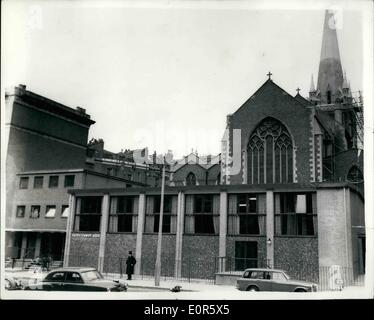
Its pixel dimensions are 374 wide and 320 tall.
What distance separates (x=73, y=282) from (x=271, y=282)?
797cm

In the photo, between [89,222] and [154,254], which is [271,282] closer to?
[154,254]

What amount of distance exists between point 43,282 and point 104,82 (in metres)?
7.61

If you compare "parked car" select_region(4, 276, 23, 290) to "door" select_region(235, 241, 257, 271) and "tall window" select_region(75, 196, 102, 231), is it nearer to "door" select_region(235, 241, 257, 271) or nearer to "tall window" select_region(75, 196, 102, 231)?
"door" select_region(235, 241, 257, 271)

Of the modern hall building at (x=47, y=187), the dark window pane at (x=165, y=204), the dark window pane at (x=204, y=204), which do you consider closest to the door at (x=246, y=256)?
the dark window pane at (x=204, y=204)

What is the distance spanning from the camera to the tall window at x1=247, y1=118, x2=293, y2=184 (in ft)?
108

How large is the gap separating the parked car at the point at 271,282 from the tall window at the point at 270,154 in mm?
16758

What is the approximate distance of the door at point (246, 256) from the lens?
78.1 feet

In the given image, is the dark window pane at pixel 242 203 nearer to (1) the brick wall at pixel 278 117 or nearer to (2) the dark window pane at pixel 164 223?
(2) the dark window pane at pixel 164 223

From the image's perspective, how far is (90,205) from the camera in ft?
93.6

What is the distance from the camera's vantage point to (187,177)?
50.7 m

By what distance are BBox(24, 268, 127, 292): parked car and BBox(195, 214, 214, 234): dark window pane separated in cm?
1212

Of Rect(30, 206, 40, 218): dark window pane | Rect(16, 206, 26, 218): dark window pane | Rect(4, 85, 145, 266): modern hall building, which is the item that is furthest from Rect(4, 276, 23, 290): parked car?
Rect(30, 206, 40, 218): dark window pane
